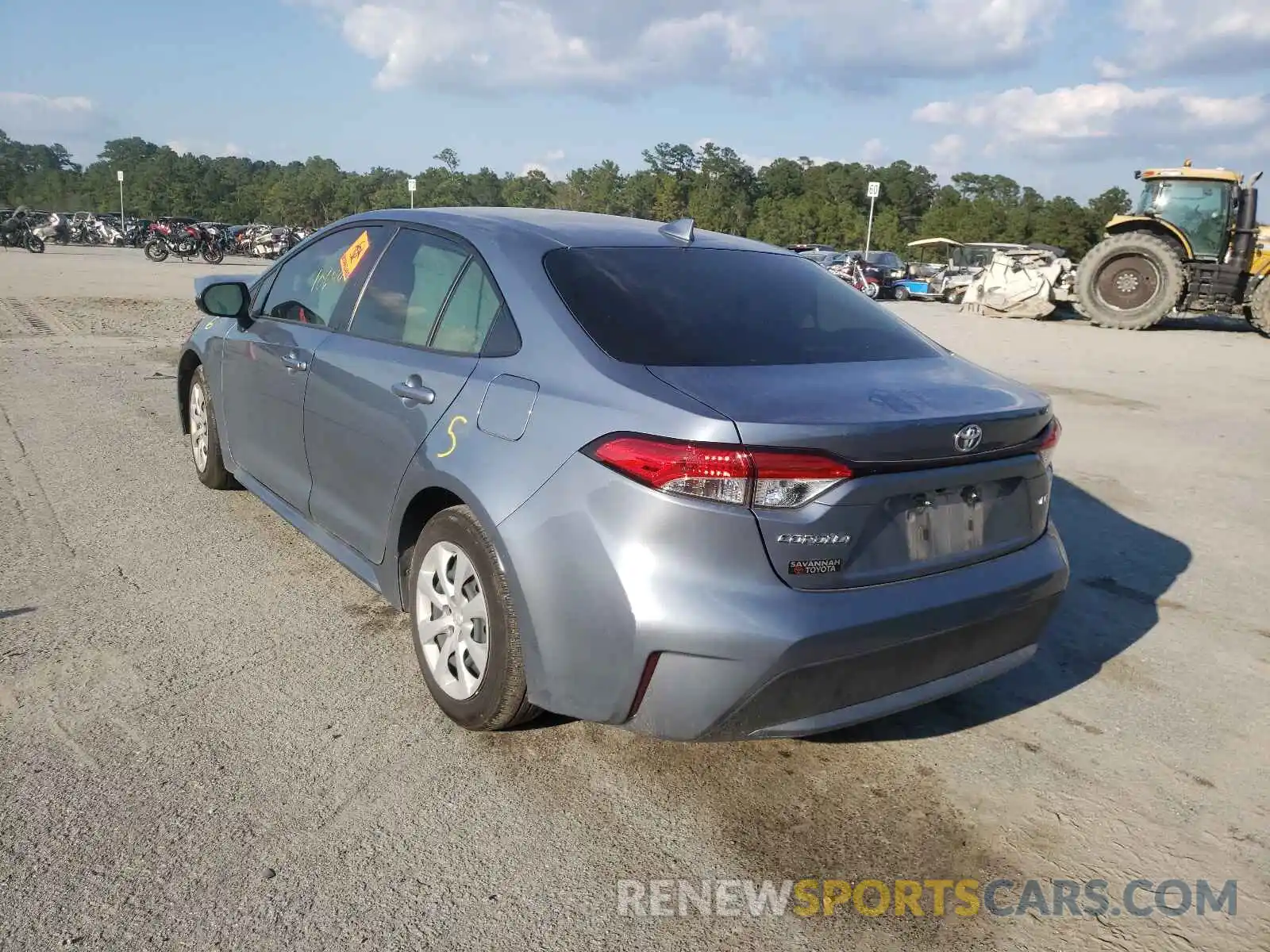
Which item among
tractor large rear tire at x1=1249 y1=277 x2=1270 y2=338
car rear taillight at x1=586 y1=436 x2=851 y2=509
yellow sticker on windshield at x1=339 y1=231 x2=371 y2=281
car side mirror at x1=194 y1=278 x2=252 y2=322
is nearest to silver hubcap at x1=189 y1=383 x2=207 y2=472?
car side mirror at x1=194 y1=278 x2=252 y2=322

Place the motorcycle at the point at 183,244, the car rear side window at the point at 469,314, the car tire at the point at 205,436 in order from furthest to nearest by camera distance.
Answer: the motorcycle at the point at 183,244, the car tire at the point at 205,436, the car rear side window at the point at 469,314

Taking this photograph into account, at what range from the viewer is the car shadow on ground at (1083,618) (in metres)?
3.31

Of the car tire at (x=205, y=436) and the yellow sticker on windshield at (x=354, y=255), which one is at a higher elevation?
the yellow sticker on windshield at (x=354, y=255)

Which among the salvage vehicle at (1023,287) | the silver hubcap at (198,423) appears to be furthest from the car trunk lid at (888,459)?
the salvage vehicle at (1023,287)

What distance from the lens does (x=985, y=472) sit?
2.70 meters

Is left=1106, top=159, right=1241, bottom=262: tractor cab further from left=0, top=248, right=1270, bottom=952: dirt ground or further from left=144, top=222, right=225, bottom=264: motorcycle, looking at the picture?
left=144, top=222, right=225, bottom=264: motorcycle

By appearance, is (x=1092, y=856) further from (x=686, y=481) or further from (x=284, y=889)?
(x=284, y=889)

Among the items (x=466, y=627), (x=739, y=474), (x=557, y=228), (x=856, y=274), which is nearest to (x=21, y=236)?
(x=856, y=274)

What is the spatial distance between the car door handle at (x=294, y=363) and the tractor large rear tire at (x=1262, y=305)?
20177mm

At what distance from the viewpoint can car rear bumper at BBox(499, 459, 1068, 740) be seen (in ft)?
7.74

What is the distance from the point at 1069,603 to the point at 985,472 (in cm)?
199

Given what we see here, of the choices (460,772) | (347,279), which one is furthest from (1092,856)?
(347,279)

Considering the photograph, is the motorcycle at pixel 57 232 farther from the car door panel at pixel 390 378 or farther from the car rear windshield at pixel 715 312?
the car rear windshield at pixel 715 312

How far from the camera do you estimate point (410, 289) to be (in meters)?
3.55
